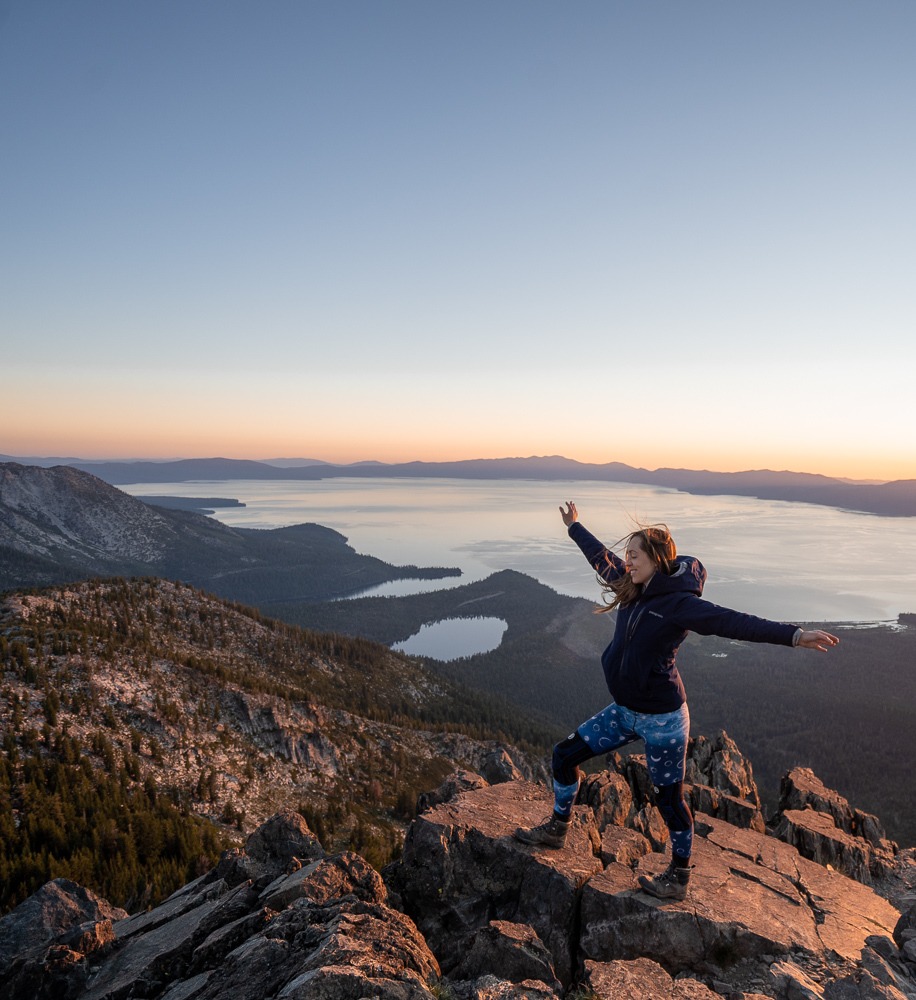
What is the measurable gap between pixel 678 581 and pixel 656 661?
124cm

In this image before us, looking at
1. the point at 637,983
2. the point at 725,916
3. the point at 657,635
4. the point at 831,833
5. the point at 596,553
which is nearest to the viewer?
the point at 637,983

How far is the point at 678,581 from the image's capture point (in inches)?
315

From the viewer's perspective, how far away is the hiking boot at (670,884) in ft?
30.0

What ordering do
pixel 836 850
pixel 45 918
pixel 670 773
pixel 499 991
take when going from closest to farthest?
pixel 499 991
pixel 670 773
pixel 45 918
pixel 836 850

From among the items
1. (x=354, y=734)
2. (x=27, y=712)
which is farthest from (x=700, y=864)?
(x=354, y=734)

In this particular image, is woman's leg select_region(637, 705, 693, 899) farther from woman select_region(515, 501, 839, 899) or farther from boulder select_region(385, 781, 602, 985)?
boulder select_region(385, 781, 602, 985)

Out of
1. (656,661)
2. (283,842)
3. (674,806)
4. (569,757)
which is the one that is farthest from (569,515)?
(283,842)

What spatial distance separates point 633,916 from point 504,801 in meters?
4.89

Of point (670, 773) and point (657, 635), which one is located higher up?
point (657, 635)

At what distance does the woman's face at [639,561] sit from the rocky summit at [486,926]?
5.22 meters

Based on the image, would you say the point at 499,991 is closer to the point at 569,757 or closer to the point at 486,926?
the point at 486,926

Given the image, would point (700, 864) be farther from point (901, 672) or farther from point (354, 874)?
point (901, 672)

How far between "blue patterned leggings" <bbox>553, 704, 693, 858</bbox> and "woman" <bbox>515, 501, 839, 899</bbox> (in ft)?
0.05

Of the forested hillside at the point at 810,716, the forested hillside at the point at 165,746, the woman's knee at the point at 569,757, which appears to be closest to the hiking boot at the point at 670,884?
the woman's knee at the point at 569,757
